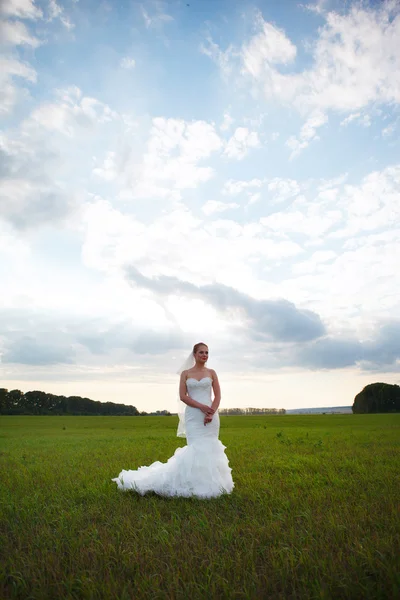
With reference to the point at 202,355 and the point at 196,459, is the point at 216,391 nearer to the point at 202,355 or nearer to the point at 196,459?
the point at 202,355

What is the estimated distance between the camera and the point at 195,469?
9359 millimetres

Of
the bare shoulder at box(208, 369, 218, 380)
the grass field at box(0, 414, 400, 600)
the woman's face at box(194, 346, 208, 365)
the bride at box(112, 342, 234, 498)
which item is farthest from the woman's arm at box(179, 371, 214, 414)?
the grass field at box(0, 414, 400, 600)

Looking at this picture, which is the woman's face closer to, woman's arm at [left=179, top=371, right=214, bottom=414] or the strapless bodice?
the strapless bodice

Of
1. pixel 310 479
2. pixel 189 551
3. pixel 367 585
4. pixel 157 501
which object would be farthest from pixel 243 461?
pixel 367 585

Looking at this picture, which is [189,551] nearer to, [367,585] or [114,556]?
[114,556]

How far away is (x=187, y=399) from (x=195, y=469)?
1.64 metres

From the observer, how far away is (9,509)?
8.23 meters

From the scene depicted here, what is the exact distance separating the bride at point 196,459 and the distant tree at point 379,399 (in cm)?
10929

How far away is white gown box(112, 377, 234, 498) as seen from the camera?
9.17m

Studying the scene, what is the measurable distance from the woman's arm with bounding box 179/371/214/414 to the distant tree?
10946 cm

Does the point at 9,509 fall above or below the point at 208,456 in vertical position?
below

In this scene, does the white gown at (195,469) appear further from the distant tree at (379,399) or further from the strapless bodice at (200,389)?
the distant tree at (379,399)

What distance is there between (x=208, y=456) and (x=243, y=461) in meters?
5.46

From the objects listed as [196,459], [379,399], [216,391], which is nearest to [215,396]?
[216,391]
